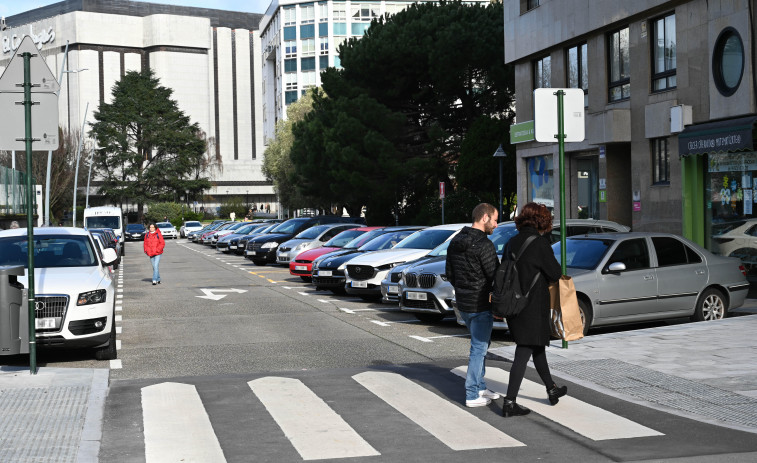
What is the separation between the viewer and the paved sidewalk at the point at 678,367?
853 centimetres

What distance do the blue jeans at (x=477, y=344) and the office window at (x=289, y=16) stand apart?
9939cm

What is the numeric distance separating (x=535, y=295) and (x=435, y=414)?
51.6 inches

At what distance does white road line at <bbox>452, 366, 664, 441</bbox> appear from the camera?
7.47 m

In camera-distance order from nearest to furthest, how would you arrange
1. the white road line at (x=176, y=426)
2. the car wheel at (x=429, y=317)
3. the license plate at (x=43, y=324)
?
the white road line at (x=176, y=426) < the license plate at (x=43, y=324) < the car wheel at (x=429, y=317)

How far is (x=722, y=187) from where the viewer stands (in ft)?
67.3

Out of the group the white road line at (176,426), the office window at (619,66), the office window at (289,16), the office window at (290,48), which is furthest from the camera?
the office window at (290,48)

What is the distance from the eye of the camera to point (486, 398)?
28.2ft

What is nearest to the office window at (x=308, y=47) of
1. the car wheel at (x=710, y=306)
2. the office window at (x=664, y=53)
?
the office window at (x=664, y=53)

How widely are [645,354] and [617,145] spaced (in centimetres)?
1510

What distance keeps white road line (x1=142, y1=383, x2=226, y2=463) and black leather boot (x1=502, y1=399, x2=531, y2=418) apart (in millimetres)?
2369

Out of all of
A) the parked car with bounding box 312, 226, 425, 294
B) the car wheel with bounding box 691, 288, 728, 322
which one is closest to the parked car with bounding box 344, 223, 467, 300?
the parked car with bounding box 312, 226, 425, 294

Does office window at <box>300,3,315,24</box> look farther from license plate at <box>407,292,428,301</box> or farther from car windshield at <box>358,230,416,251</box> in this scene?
license plate at <box>407,292,428,301</box>

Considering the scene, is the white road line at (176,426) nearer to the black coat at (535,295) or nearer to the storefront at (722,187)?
the black coat at (535,295)

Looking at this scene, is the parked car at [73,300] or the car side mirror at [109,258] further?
the car side mirror at [109,258]
